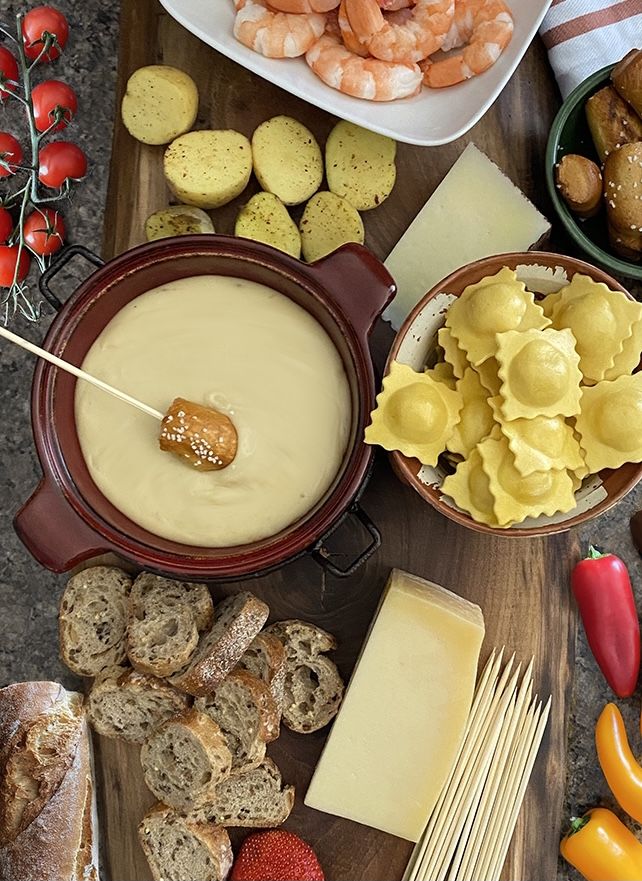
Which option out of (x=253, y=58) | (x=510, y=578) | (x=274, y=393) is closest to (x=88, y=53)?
(x=253, y=58)

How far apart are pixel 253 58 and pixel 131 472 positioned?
2.74 feet

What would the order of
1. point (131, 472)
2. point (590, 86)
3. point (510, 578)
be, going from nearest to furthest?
point (131, 472), point (590, 86), point (510, 578)

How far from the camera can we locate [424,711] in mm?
1908

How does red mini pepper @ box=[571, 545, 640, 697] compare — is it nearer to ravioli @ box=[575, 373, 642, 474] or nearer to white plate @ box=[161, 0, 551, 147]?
ravioli @ box=[575, 373, 642, 474]

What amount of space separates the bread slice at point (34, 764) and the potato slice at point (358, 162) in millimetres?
1228

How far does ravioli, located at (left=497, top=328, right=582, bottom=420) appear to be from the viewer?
148 cm

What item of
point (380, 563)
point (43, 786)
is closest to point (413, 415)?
point (380, 563)

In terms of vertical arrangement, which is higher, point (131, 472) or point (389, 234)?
point (389, 234)

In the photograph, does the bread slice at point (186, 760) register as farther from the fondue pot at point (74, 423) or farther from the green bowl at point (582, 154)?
the green bowl at point (582, 154)

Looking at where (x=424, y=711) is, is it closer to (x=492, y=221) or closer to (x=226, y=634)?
(x=226, y=634)

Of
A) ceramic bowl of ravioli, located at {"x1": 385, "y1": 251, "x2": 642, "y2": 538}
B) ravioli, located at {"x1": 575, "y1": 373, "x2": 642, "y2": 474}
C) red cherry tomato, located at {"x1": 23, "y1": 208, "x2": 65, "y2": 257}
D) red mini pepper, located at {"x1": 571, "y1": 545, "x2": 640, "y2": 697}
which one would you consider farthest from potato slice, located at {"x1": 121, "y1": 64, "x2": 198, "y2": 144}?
red mini pepper, located at {"x1": 571, "y1": 545, "x2": 640, "y2": 697}

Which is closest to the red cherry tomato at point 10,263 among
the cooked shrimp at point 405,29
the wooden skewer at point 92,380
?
the wooden skewer at point 92,380

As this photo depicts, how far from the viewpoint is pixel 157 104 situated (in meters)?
1.87

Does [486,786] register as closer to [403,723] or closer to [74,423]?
[403,723]
